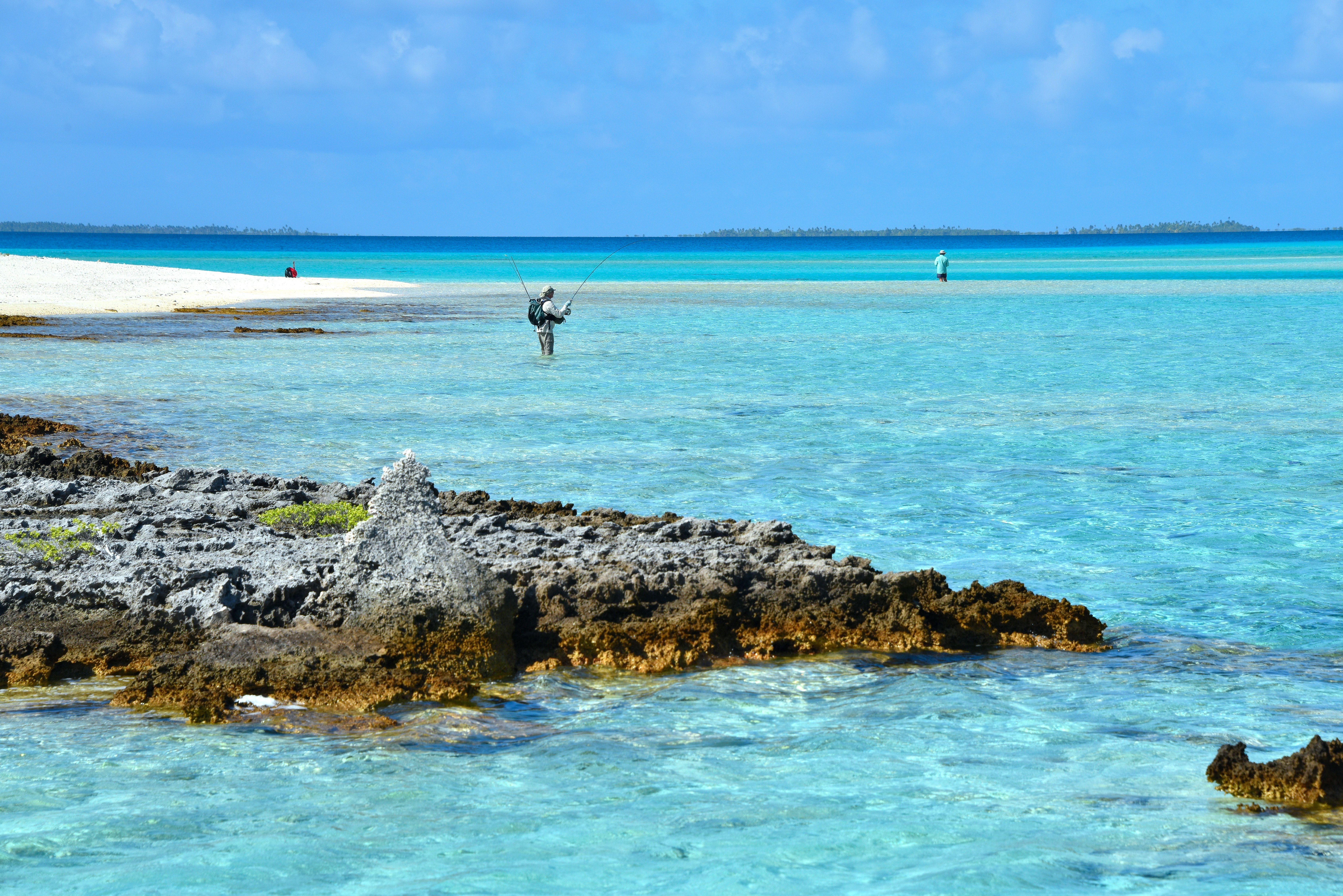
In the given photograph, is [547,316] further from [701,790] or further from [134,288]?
[134,288]

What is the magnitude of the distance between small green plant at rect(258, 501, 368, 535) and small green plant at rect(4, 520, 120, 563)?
3.14 feet

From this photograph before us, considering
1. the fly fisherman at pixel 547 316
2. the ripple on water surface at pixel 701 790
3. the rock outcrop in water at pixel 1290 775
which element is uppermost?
the fly fisherman at pixel 547 316

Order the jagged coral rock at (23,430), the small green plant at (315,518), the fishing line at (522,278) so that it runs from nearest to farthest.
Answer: the small green plant at (315,518) → the jagged coral rock at (23,430) → the fishing line at (522,278)

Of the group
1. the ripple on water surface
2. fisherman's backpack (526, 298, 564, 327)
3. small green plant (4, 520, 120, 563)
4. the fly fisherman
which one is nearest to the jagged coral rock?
small green plant (4, 520, 120, 563)

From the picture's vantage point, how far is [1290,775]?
204 inches

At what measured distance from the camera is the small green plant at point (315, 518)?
8672mm

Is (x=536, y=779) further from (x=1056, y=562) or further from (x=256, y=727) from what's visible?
(x=1056, y=562)

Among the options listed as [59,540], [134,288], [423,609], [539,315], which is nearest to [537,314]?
[539,315]

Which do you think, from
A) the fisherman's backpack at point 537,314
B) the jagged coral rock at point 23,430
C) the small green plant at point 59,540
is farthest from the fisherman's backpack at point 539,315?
the small green plant at point 59,540

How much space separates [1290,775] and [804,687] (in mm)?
2264

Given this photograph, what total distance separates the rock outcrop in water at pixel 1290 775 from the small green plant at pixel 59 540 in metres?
5.98

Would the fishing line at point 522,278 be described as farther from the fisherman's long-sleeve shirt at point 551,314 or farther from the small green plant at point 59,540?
the small green plant at point 59,540

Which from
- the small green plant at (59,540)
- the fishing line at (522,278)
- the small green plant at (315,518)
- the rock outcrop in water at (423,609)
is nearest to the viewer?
the rock outcrop in water at (423,609)

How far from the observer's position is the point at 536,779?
5551 mm
